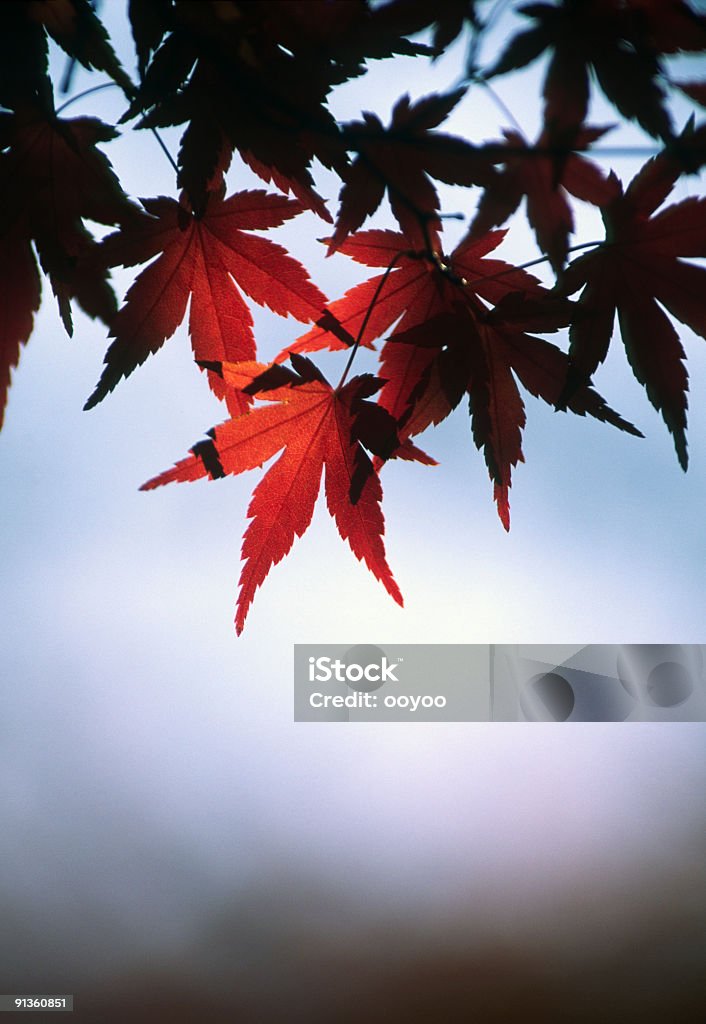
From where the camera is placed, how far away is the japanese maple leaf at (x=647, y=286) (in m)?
0.39

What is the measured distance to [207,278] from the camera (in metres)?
0.46

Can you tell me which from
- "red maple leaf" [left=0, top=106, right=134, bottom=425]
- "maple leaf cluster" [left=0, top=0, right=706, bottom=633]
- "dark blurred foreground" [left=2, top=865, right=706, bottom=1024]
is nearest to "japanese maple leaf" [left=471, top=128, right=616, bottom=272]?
"maple leaf cluster" [left=0, top=0, right=706, bottom=633]

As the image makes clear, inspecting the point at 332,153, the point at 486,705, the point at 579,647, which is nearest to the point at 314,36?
the point at 332,153

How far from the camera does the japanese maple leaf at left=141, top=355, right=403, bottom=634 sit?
1.36 ft

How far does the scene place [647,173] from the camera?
384 millimetres

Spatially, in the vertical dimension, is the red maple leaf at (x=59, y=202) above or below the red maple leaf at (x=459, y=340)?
above

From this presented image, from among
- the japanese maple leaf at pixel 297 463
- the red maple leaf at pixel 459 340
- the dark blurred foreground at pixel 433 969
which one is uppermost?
the red maple leaf at pixel 459 340

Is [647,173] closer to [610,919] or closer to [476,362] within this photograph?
[476,362]

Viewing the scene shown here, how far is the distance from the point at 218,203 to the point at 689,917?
650cm

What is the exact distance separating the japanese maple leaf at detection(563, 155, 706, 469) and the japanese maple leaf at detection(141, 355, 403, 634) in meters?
0.15

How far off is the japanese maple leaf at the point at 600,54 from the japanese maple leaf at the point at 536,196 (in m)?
0.03

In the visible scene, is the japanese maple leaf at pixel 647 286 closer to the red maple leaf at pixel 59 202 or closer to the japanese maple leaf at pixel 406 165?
the japanese maple leaf at pixel 406 165

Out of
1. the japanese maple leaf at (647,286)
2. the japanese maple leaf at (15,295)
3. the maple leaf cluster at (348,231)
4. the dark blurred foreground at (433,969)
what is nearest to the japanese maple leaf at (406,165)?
the maple leaf cluster at (348,231)

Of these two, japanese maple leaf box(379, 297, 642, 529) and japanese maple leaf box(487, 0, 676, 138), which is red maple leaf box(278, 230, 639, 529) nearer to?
japanese maple leaf box(379, 297, 642, 529)
